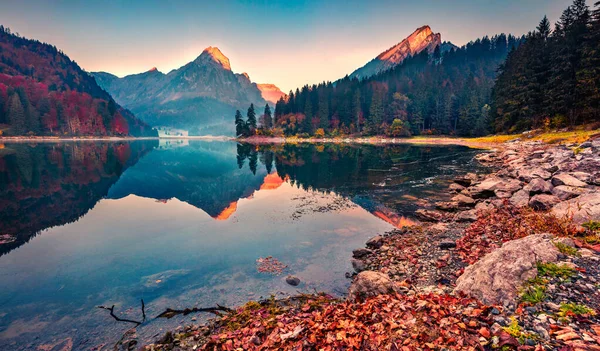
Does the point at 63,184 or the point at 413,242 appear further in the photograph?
the point at 63,184

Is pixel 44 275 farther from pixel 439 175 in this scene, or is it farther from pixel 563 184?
pixel 439 175

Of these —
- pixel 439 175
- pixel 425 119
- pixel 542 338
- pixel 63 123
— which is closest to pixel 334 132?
pixel 425 119

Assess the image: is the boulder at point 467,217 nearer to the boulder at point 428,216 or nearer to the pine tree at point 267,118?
the boulder at point 428,216

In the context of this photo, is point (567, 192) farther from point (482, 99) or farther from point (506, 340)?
point (482, 99)

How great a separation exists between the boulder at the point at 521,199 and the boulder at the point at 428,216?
4255 millimetres

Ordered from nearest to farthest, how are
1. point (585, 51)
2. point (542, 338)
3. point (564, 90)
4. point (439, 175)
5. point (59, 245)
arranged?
point (542, 338), point (59, 245), point (439, 175), point (585, 51), point (564, 90)

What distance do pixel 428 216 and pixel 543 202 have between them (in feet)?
20.5

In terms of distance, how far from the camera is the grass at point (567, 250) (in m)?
7.09

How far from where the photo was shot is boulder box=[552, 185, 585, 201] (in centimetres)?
1408

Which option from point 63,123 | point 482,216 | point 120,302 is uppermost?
point 63,123

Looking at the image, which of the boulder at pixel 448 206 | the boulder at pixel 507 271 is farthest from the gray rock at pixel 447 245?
the boulder at pixel 448 206

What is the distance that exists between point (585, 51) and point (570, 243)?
69.2m

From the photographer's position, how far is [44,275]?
1191 centimetres

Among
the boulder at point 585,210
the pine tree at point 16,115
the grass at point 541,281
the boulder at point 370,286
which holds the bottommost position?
the boulder at point 370,286
